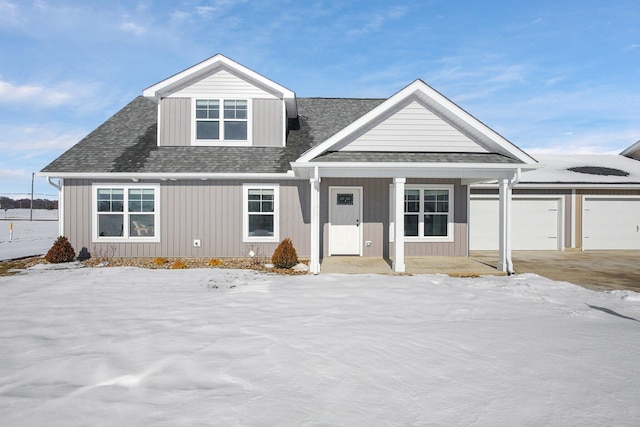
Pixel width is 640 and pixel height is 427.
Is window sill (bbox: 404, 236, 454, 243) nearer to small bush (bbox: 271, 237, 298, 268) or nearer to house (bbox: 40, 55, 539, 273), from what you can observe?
house (bbox: 40, 55, 539, 273)

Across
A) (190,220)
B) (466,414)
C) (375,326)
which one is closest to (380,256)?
(190,220)

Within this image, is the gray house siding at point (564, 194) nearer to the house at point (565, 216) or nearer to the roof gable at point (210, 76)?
the house at point (565, 216)

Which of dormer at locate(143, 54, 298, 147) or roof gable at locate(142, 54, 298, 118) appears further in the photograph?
dormer at locate(143, 54, 298, 147)

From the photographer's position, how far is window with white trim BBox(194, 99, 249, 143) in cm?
1330

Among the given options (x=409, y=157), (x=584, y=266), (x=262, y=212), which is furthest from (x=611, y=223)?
(x=262, y=212)

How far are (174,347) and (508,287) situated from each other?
7039 millimetres

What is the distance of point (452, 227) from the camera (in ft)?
43.0

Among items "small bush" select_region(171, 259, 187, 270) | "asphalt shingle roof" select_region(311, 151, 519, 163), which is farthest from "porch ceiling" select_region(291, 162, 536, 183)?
"small bush" select_region(171, 259, 187, 270)

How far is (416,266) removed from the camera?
11172mm

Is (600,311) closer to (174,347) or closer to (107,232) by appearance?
(174,347)

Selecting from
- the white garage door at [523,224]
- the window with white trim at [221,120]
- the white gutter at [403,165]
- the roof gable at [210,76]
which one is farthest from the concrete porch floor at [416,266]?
the roof gable at [210,76]

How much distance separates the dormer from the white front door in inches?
112

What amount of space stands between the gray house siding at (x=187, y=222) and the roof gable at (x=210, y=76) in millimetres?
3169

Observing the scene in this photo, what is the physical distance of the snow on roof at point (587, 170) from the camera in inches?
599
